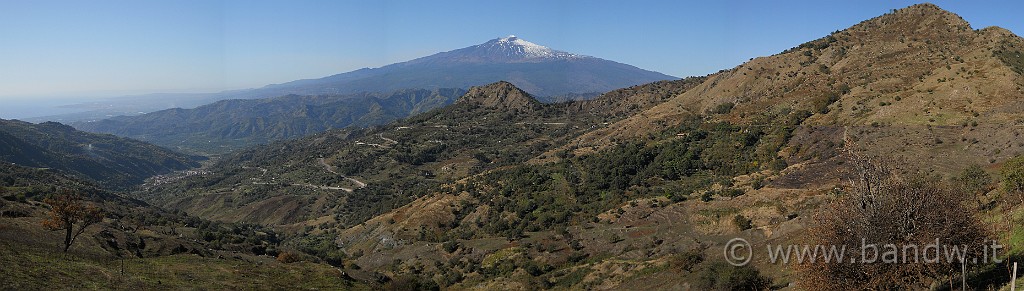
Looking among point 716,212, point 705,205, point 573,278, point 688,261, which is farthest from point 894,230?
point 705,205

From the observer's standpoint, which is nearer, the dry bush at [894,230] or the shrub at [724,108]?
the dry bush at [894,230]

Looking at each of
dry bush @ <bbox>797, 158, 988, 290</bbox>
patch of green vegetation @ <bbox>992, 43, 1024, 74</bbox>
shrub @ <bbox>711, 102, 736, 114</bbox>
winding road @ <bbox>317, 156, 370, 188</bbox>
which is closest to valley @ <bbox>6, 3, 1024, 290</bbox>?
dry bush @ <bbox>797, 158, 988, 290</bbox>

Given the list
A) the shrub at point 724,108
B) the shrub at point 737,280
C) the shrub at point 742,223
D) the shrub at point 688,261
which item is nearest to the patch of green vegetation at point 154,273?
the shrub at point 688,261

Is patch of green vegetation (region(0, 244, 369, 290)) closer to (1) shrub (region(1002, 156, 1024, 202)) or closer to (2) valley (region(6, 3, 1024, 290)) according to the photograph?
(2) valley (region(6, 3, 1024, 290))

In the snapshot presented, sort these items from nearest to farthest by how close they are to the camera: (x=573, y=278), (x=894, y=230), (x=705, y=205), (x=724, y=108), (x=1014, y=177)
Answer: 1. (x=894, y=230)
2. (x=1014, y=177)
3. (x=573, y=278)
4. (x=705, y=205)
5. (x=724, y=108)

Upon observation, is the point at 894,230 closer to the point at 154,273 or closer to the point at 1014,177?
the point at 1014,177

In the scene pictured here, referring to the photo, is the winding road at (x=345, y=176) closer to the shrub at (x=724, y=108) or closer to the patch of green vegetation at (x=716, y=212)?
the shrub at (x=724, y=108)

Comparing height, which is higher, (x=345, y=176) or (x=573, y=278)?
(x=573, y=278)

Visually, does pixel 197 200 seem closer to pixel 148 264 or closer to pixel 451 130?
pixel 451 130

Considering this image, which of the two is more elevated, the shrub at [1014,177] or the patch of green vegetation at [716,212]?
the shrub at [1014,177]

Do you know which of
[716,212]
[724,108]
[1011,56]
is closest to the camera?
[716,212]
